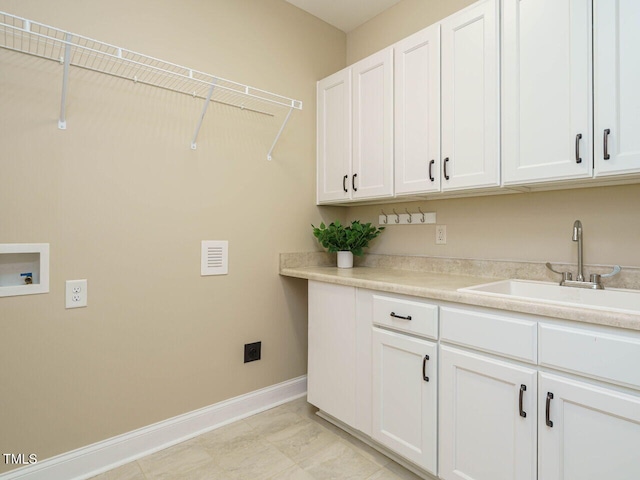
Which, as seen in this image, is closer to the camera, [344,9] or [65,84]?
[65,84]

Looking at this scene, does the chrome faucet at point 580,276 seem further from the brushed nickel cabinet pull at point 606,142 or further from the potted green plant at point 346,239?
the potted green plant at point 346,239

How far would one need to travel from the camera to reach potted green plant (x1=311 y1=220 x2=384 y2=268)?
7.57 ft

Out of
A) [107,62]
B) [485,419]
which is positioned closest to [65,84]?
[107,62]

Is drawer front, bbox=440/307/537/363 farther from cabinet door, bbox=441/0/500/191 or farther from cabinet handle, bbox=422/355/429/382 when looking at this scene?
cabinet door, bbox=441/0/500/191

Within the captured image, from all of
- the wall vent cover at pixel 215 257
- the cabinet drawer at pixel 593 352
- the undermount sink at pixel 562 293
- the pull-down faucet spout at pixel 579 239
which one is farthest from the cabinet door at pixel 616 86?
the wall vent cover at pixel 215 257

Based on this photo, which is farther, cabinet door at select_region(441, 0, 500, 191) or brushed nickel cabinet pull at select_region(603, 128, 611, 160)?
cabinet door at select_region(441, 0, 500, 191)

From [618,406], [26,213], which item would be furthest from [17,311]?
[618,406]

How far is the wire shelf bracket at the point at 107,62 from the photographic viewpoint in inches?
55.6

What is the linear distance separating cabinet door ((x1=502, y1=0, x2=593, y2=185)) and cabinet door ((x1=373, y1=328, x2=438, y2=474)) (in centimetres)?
87

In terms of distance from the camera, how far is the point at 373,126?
6.91 ft

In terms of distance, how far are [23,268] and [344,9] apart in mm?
2386

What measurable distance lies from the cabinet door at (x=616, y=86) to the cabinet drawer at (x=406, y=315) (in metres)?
0.83

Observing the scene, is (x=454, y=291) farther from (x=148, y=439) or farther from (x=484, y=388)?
(x=148, y=439)

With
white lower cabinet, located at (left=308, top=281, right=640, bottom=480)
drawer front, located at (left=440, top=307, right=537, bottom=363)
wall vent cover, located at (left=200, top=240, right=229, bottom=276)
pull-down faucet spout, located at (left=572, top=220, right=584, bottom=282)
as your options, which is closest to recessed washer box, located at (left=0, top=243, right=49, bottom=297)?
wall vent cover, located at (left=200, top=240, right=229, bottom=276)
